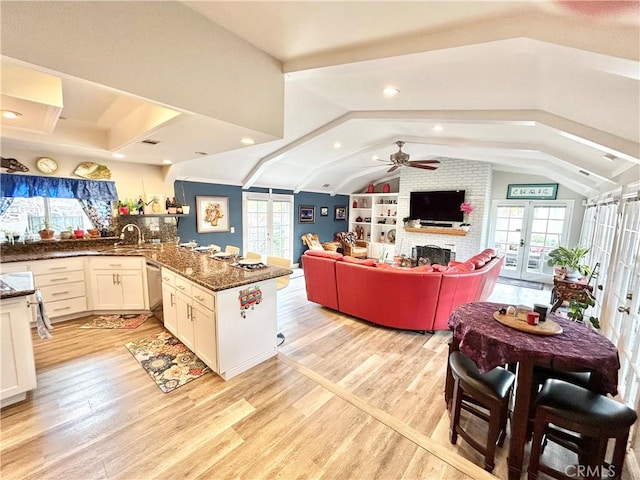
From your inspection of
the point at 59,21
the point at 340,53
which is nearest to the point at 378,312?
the point at 340,53

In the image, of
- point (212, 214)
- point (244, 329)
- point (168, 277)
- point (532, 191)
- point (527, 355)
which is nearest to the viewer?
point (527, 355)

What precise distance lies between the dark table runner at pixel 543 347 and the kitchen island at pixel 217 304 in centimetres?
177

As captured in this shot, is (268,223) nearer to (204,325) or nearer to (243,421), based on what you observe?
(204,325)

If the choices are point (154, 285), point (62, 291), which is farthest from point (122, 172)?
point (154, 285)

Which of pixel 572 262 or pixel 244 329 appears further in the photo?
pixel 572 262

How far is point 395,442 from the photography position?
186cm

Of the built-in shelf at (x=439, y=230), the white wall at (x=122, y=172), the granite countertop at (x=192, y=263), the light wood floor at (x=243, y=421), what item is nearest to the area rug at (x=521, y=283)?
the built-in shelf at (x=439, y=230)

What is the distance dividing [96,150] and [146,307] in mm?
2218

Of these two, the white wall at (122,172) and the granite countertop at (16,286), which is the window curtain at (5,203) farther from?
the granite countertop at (16,286)

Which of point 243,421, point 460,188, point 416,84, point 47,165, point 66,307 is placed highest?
point 416,84

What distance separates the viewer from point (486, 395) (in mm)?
1606

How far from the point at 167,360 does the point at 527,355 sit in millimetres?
3041

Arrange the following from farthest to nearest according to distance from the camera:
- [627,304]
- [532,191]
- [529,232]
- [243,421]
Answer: [529,232], [532,191], [627,304], [243,421]

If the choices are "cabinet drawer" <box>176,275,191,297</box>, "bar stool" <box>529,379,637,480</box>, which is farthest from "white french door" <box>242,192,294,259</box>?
"bar stool" <box>529,379,637,480</box>
